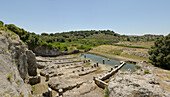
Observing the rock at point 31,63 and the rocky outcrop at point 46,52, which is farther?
the rocky outcrop at point 46,52

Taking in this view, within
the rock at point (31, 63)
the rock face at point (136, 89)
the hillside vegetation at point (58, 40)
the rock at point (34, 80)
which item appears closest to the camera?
the rock face at point (136, 89)

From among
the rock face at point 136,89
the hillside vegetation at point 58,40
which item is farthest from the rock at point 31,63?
the rock face at point 136,89

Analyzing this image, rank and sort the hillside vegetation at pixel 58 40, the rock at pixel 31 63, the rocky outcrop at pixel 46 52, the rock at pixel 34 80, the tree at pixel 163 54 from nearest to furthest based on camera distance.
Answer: the rock at pixel 34 80, the rock at pixel 31 63, the tree at pixel 163 54, the hillside vegetation at pixel 58 40, the rocky outcrop at pixel 46 52

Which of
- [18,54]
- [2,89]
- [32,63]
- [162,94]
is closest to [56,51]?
[32,63]

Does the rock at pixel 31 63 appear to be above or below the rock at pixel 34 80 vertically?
above

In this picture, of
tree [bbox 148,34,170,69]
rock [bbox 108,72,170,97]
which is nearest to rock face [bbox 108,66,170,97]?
rock [bbox 108,72,170,97]

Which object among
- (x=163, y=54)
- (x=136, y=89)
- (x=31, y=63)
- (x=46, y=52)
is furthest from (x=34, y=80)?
(x=46, y=52)

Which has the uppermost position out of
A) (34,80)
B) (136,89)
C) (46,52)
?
(136,89)

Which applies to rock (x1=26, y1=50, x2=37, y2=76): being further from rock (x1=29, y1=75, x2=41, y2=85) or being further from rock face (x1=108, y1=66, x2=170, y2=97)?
rock face (x1=108, y1=66, x2=170, y2=97)

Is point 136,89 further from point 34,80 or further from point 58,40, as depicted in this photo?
point 58,40

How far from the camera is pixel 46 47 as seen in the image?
44.9 metres

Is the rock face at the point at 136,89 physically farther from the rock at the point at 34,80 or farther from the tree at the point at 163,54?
the tree at the point at 163,54

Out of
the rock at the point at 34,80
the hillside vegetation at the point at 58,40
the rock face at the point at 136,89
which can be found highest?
the hillside vegetation at the point at 58,40

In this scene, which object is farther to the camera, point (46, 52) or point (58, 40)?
point (58, 40)
